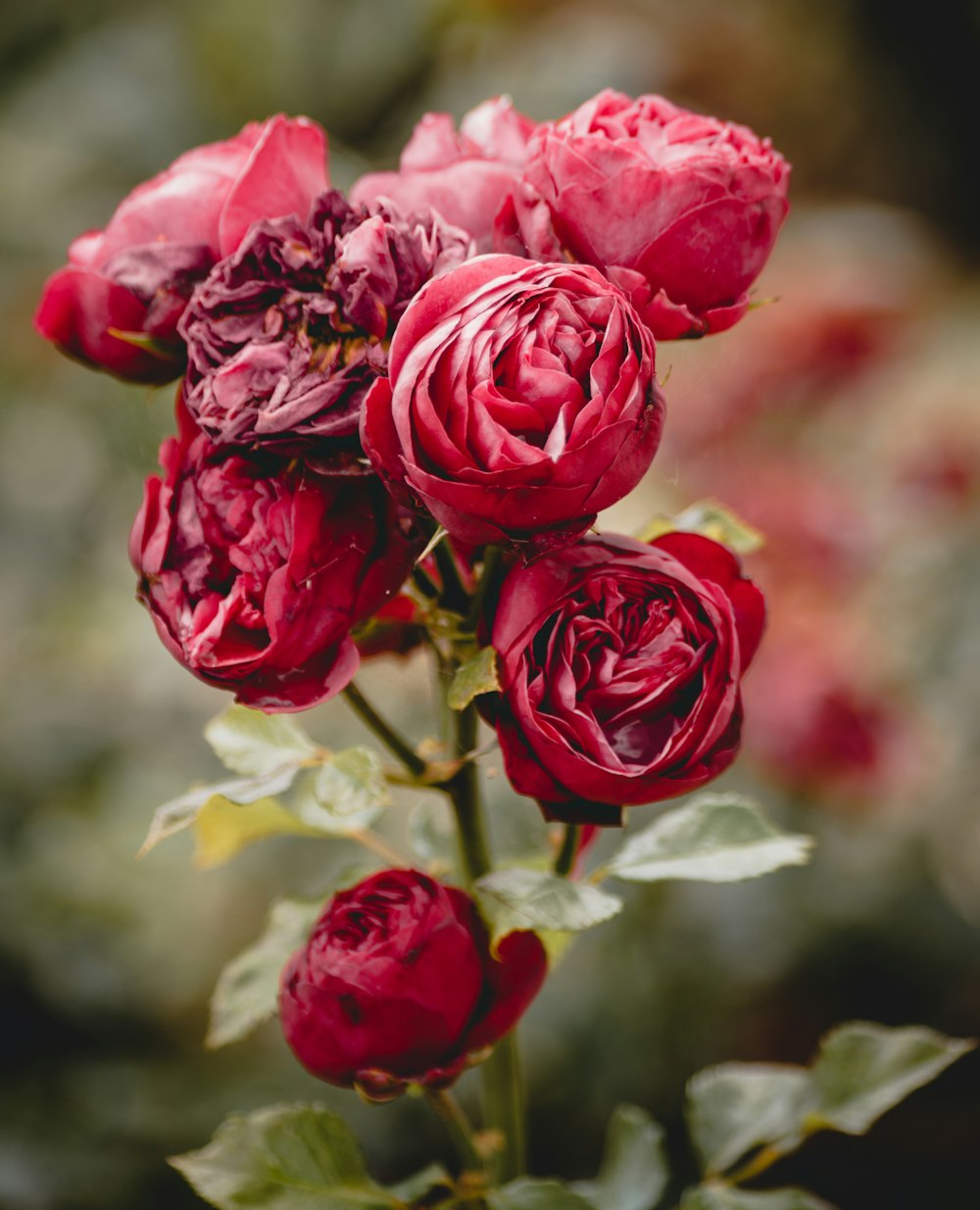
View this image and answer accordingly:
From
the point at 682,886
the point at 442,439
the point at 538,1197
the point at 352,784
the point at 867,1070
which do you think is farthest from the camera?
the point at 682,886

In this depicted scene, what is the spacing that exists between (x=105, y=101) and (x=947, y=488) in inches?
102

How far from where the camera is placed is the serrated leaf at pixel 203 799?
561mm

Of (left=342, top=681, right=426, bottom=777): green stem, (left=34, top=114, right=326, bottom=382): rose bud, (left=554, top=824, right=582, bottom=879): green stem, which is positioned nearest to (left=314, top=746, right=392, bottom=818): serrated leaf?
(left=342, top=681, right=426, bottom=777): green stem

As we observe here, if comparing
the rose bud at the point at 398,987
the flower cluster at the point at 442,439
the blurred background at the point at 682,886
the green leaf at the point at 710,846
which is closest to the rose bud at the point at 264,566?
the flower cluster at the point at 442,439

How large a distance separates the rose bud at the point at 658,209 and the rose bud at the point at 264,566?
0.16 meters

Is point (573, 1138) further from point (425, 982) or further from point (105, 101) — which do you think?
point (105, 101)

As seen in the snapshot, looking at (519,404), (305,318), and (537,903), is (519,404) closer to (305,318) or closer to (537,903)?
(305,318)

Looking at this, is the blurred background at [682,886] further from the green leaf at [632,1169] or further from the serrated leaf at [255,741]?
the green leaf at [632,1169]

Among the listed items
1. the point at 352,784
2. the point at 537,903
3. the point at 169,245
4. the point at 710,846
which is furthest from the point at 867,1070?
the point at 169,245

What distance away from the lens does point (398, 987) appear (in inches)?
22.2

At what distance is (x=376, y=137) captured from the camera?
10.7 ft

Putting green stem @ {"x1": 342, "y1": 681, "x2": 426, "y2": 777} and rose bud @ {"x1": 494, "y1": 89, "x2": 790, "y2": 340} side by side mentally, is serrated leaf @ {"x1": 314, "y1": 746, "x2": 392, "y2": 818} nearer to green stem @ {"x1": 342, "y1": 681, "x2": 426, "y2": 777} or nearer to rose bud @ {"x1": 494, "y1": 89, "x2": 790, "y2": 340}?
green stem @ {"x1": 342, "y1": 681, "x2": 426, "y2": 777}

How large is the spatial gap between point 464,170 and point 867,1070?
65 centimetres

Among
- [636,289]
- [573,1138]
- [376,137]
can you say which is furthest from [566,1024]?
[376,137]
